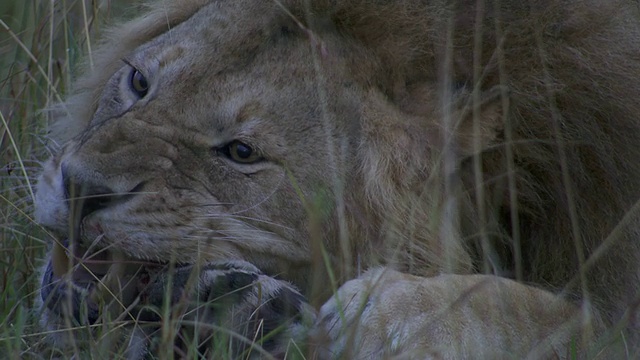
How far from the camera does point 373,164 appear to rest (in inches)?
118

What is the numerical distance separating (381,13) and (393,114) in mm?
296

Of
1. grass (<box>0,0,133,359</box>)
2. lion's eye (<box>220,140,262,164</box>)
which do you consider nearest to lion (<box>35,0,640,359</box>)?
lion's eye (<box>220,140,262,164</box>)

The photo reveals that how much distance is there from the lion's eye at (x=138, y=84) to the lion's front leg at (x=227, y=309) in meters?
0.66

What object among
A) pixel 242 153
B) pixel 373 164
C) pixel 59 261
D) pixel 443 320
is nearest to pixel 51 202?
pixel 59 261

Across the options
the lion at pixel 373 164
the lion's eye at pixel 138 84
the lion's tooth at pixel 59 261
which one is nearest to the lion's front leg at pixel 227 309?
the lion at pixel 373 164

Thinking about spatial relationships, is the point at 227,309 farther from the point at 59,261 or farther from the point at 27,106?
the point at 27,106

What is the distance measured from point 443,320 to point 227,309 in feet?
1.67

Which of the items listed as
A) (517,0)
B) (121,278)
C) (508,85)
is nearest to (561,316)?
(508,85)

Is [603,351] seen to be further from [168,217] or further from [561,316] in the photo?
[168,217]

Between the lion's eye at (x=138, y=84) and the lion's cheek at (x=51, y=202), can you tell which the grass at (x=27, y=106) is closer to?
the lion's cheek at (x=51, y=202)

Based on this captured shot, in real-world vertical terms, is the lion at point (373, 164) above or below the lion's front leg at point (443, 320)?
above

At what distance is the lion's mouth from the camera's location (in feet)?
9.14

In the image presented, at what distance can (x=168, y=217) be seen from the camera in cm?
289

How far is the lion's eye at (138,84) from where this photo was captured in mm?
3271
